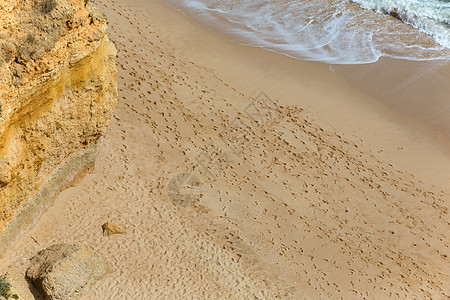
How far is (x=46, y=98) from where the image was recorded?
7645 millimetres

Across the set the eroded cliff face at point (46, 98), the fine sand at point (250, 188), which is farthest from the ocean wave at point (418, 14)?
the eroded cliff face at point (46, 98)

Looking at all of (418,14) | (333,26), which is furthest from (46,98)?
(418,14)

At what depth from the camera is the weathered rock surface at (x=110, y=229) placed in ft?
28.7

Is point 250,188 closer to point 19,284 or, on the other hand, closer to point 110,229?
point 110,229

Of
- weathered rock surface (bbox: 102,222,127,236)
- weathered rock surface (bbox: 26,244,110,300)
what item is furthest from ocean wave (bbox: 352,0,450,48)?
weathered rock surface (bbox: 26,244,110,300)

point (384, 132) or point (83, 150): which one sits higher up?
point (83, 150)

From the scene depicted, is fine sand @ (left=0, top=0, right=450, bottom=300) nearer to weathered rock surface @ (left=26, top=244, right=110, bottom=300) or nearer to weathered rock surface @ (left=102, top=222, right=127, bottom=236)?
weathered rock surface @ (left=102, top=222, right=127, bottom=236)

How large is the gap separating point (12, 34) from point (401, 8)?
15497 millimetres

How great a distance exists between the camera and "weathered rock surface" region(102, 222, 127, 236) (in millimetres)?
8734

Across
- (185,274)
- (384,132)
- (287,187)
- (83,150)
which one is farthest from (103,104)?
(384,132)

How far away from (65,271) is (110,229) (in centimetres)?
136

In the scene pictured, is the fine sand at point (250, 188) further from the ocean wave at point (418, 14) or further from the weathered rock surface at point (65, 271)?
the ocean wave at point (418, 14)

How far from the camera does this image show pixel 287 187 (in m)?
11.2

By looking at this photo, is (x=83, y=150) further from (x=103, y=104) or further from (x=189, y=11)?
(x=189, y=11)
